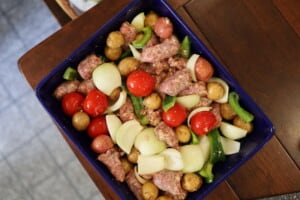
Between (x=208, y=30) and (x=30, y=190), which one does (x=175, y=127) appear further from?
(x=30, y=190)

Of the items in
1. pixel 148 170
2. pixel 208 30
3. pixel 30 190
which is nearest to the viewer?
pixel 148 170

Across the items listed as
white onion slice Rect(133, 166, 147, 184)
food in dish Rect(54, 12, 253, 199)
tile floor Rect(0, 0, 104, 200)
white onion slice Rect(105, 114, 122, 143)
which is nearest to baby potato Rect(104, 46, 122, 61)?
food in dish Rect(54, 12, 253, 199)

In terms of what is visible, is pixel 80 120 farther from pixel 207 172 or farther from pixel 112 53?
pixel 207 172

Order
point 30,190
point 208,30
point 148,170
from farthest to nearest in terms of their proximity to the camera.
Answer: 1. point 30,190
2. point 208,30
3. point 148,170

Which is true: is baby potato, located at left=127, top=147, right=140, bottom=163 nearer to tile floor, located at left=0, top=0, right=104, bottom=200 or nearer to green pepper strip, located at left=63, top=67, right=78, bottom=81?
green pepper strip, located at left=63, top=67, right=78, bottom=81

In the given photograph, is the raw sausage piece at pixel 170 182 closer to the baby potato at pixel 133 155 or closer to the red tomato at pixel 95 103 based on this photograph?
the baby potato at pixel 133 155

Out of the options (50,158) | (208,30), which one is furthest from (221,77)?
(50,158)

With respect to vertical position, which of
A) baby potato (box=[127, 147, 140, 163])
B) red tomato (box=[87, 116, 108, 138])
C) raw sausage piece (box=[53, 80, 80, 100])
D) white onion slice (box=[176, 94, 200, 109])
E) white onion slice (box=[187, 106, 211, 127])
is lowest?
white onion slice (box=[187, 106, 211, 127])
